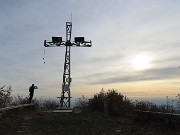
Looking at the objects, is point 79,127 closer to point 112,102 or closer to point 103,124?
point 103,124

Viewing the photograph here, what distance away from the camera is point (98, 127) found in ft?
51.6

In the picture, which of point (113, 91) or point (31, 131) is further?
point (113, 91)

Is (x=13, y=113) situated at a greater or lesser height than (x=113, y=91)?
lesser

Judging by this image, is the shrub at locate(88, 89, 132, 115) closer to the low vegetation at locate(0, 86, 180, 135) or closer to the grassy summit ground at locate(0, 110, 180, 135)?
the low vegetation at locate(0, 86, 180, 135)

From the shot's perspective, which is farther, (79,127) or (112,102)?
(112,102)

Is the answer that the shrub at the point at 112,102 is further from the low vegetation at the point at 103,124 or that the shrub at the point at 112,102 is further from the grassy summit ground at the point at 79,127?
the grassy summit ground at the point at 79,127

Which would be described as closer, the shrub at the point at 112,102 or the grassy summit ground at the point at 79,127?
the grassy summit ground at the point at 79,127

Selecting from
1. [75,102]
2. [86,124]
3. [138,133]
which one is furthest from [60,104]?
[138,133]

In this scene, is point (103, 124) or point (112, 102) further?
point (112, 102)

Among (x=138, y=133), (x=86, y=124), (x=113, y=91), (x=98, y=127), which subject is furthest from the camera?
(x=113, y=91)

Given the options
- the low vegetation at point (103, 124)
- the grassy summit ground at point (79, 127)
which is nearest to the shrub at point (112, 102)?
the low vegetation at point (103, 124)

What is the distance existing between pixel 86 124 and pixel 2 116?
5337 millimetres

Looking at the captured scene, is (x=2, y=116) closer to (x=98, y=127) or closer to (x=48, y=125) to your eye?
(x=48, y=125)

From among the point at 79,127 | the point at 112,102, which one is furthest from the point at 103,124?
the point at 112,102
